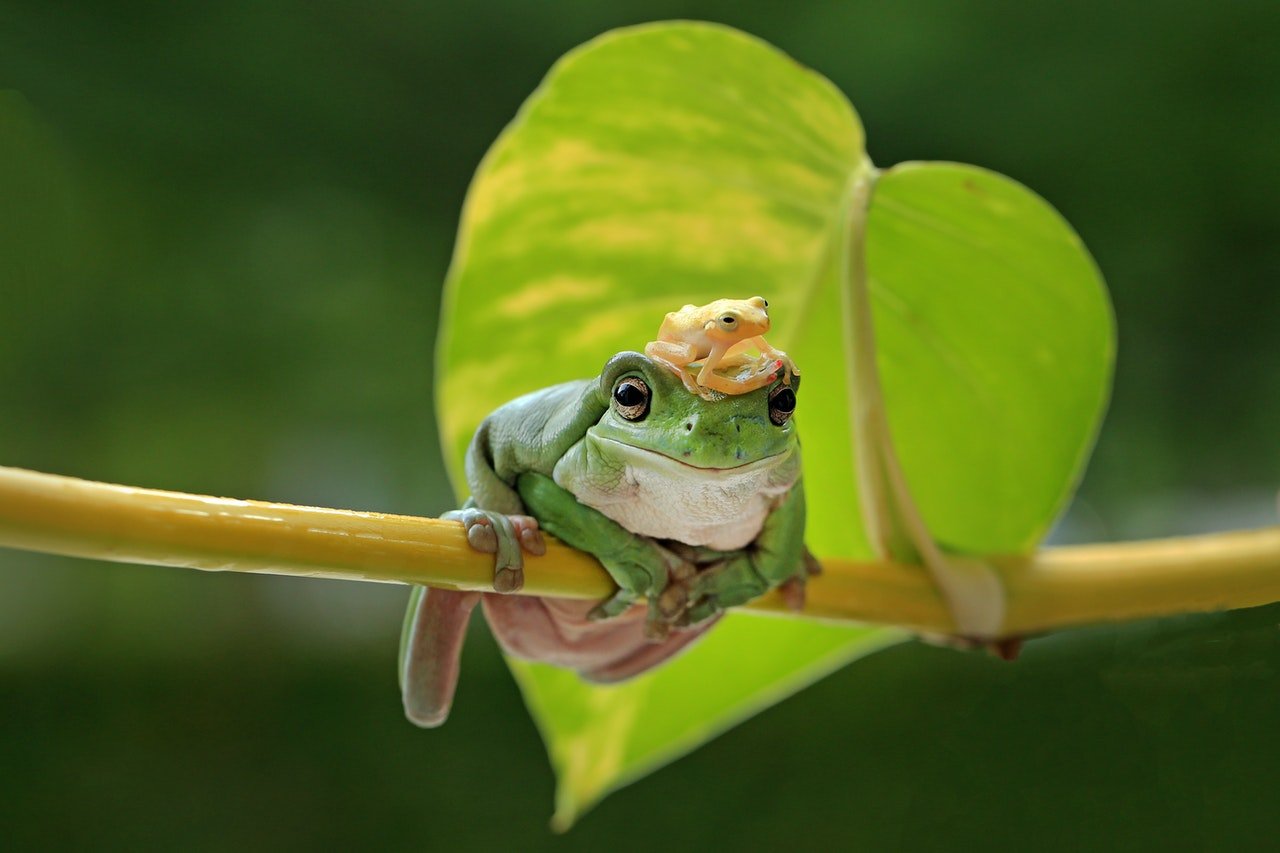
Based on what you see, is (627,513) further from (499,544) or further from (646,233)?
(646,233)

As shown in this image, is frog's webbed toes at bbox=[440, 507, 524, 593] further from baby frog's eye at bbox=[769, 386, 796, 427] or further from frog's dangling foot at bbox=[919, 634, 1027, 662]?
frog's dangling foot at bbox=[919, 634, 1027, 662]

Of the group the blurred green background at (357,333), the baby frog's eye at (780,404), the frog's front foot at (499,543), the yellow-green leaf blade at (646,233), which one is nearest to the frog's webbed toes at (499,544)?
the frog's front foot at (499,543)

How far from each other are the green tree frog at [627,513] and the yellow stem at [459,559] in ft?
0.05

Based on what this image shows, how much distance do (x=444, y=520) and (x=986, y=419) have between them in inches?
13.8

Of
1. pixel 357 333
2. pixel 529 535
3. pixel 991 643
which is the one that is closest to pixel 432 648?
pixel 529 535

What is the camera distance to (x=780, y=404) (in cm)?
41

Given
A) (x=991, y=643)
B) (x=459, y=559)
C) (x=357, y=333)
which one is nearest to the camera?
(x=459, y=559)

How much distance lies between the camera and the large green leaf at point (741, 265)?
0.61 m

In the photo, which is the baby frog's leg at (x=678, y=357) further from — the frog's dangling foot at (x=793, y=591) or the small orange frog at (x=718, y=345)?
the frog's dangling foot at (x=793, y=591)

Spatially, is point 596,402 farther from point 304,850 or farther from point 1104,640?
point 304,850

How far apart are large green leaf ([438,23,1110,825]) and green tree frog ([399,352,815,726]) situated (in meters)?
0.14

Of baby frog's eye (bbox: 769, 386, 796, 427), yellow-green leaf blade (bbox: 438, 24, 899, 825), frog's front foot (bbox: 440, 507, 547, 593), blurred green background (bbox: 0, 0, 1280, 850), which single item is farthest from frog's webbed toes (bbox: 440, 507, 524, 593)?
blurred green background (bbox: 0, 0, 1280, 850)

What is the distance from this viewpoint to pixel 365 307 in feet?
4.38

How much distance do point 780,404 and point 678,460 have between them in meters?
0.04
